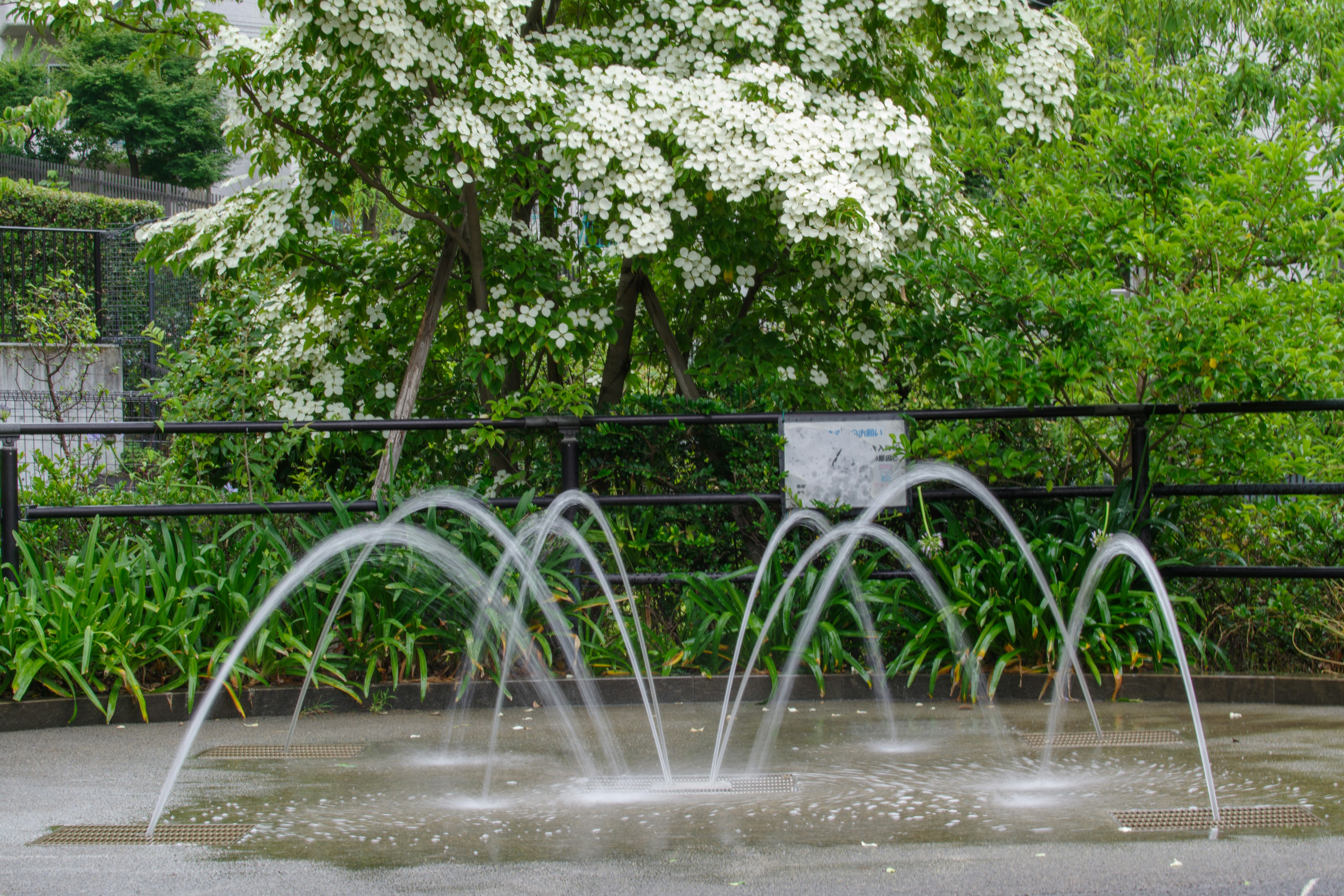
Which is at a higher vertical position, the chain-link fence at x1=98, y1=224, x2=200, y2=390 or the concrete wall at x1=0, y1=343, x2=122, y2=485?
the chain-link fence at x1=98, y1=224, x2=200, y2=390

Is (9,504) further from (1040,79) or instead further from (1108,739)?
(1040,79)

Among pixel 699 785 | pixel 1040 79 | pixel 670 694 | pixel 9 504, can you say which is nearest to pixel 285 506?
pixel 9 504

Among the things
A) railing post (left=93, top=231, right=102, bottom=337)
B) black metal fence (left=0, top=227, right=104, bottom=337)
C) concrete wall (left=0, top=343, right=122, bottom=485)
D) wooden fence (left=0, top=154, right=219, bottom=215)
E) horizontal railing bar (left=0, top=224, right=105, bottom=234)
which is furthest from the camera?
wooden fence (left=0, top=154, right=219, bottom=215)

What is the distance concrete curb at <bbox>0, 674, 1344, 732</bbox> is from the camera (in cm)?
570

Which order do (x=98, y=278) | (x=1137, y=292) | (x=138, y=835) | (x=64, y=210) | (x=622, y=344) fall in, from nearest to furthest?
(x=138, y=835) → (x=1137, y=292) → (x=622, y=344) → (x=98, y=278) → (x=64, y=210)

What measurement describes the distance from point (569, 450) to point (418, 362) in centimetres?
162

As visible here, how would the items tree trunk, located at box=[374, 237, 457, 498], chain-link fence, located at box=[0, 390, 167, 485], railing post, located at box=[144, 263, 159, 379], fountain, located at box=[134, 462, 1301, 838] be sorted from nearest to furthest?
fountain, located at box=[134, 462, 1301, 838], tree trunk, located at box=[374, 237, 457, 498], chain-link fence, located at box=[0, 390, 167, 485], railing post, located at box=[144, 263, 159, 379]

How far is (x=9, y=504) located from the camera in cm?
622

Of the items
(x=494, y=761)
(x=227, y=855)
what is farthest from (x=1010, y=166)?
(x=227, y=855)

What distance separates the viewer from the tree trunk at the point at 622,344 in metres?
8.06

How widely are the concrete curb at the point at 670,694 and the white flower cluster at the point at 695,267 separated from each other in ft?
8.22

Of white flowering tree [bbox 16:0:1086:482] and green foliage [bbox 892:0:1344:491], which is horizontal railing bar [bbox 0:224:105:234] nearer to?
white flowering tree [bbox 16:0:1086:482]

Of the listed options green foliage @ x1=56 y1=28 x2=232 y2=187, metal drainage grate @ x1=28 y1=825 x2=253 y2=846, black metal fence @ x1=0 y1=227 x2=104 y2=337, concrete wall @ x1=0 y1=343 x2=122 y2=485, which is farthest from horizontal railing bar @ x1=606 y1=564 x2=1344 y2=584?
green foliage @ x1=56 y1=28 x2=232 y2=187

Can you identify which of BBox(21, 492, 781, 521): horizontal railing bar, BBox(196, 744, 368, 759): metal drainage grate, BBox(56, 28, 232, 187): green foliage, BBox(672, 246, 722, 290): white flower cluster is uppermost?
BBox(56, 28, 232, 187): green foliage
